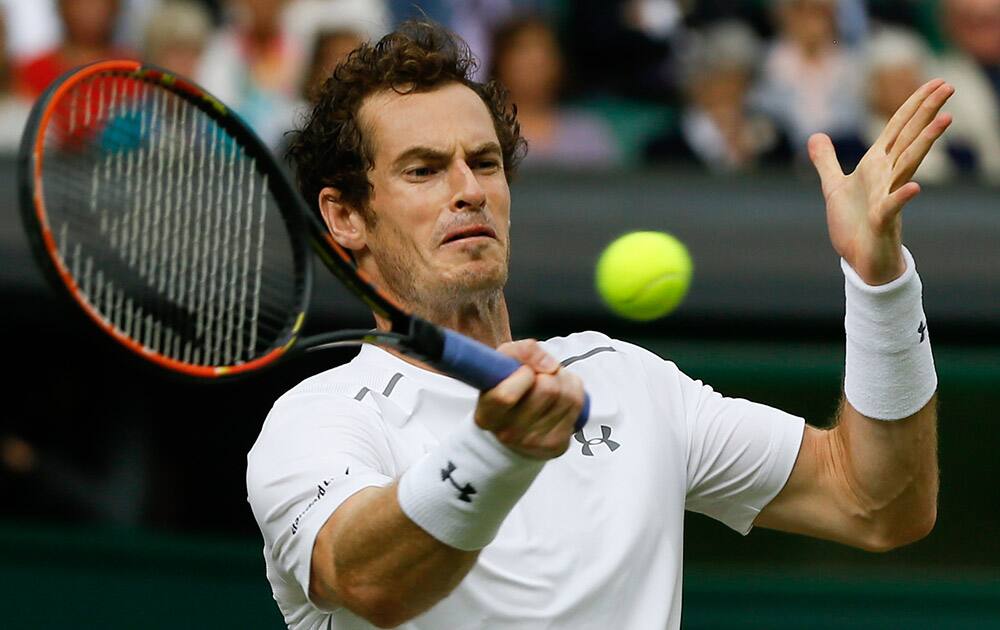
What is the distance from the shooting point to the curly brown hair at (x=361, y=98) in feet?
12.1

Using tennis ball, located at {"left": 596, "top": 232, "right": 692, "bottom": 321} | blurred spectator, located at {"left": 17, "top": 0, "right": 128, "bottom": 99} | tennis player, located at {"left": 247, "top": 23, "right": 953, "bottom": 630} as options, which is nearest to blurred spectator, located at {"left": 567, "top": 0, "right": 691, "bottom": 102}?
blurred spectator, located at {"left": 17, "top": 0, "right": 128, "bottom": 99}

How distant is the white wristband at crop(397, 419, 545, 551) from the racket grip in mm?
79

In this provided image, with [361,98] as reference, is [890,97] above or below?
below

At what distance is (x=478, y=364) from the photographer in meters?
2.67

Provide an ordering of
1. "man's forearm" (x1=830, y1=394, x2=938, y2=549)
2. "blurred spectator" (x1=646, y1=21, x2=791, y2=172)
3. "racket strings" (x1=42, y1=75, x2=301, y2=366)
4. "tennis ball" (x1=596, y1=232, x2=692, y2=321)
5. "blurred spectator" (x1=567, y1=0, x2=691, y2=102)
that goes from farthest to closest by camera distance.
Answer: "blurred spectator" (x1=567, y1=0, x2=691, y2=102), "blurred spectator" (x1=646, y1=21, x2=791, y2=172), "tennis ball" (x1=596, y1=232, x2=692, y2=321), "man's forearm" (x1=830, y1=394, x2=938, y2=549), "racket strings" (x1=42, y1=75, x2=301, y2=366)

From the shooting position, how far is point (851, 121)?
773 centimetres

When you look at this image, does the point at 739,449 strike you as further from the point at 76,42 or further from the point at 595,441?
the point at 76,42

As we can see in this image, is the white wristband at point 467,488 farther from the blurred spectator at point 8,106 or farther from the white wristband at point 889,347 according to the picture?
the blurred spectator at point 8,106

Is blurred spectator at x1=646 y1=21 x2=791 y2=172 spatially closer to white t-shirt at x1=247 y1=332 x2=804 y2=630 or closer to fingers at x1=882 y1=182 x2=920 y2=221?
white t-shirt at x1=247 y1=332 x2=804 y2=630

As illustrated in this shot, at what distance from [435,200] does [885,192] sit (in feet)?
3.09

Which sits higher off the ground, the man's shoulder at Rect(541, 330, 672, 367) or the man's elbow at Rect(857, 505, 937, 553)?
the man's shoulder at Rect(541, 330, 672, 367)

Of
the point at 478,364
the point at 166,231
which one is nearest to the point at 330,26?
the point at 166,231

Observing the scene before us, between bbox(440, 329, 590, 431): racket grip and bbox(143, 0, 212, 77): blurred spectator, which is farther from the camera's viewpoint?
bbox(143, 0, 212, 77): blurred spectator

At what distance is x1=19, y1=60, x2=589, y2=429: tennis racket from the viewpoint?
275 centimetres
